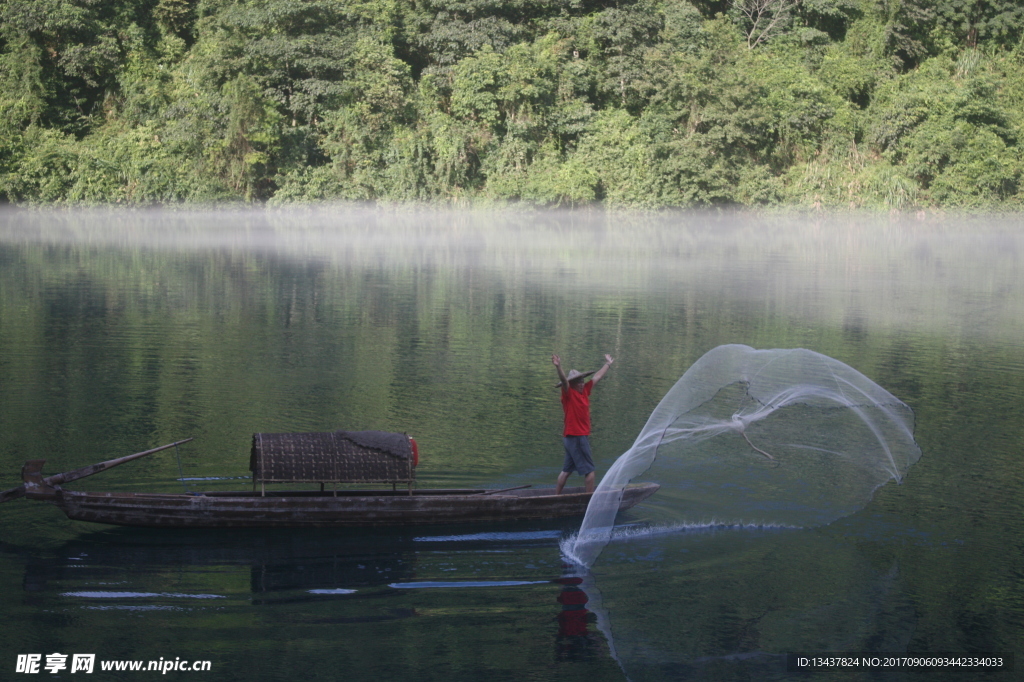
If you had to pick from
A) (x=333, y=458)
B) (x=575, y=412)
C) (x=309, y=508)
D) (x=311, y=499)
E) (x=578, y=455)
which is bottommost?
(x=309, y=508)

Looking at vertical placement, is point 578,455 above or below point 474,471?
above

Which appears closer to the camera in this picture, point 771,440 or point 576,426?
point 576,426

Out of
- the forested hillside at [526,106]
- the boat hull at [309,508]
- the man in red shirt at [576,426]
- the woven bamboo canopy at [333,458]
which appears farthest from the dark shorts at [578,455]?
the forested hillside at [526,106]

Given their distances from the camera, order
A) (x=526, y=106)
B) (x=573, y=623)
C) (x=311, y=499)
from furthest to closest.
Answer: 1. (x=526, y=106)
2. (x=311, y=499)
3. (x=573, y=623)

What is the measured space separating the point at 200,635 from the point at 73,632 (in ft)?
3.17

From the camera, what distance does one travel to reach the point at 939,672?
822 centimetres

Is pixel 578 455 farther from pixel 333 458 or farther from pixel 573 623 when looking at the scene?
pixel 573 623

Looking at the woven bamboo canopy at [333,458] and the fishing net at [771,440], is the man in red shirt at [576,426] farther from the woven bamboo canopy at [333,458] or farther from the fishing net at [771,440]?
the woven bamboo canopy at [333,458]

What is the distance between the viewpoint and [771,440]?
11.3 m

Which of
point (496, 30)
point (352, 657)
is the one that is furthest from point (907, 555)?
point (496, 30)

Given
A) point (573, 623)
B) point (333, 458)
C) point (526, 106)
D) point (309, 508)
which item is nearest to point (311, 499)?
point (309, 508)

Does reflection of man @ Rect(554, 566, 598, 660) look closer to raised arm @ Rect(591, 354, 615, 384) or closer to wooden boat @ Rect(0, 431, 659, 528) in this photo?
wooden boat @ Rect(0, 431, 659, 528)

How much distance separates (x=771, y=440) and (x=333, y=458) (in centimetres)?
451

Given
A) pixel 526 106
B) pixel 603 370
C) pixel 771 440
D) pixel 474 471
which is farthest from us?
pixel 526 106
